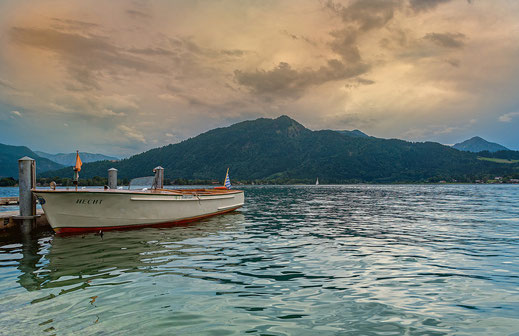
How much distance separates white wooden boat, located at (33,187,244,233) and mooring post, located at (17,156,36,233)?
177 cm

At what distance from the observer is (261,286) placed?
27.7ft

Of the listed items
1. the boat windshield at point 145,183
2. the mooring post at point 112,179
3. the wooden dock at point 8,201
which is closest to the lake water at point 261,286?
the boat windshield at point 145,183

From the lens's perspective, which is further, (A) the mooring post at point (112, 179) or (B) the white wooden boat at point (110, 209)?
(A) the mooring post at point (112, 179)

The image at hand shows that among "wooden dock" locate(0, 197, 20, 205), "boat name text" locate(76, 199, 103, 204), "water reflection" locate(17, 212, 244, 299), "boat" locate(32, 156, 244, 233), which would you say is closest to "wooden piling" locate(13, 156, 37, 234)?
"boat" locate(32, 156, 244, 233)

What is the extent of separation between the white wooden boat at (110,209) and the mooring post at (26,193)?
177cm

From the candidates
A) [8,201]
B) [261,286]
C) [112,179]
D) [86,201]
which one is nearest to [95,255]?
[86,201]

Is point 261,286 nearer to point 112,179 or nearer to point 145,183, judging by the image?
point 145,183

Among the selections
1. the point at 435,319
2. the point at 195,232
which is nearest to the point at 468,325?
the point at 435,319

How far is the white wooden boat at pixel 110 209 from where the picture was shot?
1623 centimetres

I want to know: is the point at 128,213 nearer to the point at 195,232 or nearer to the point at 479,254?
the point at 195,232

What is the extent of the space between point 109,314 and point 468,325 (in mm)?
7321

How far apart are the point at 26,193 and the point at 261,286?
619 inches

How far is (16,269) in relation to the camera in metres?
10.4

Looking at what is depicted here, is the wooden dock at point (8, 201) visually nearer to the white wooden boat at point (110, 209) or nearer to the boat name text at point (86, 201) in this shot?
the white wooden boat at point (110, 209)
